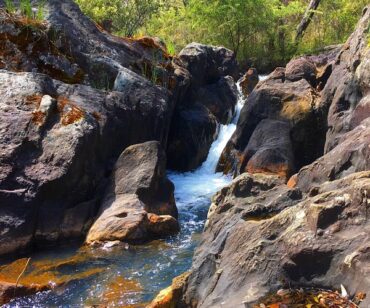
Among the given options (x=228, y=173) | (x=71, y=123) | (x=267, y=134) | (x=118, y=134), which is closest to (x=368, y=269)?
(x=71, y=123)

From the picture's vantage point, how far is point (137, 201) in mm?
9398

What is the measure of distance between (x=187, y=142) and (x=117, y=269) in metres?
6.99

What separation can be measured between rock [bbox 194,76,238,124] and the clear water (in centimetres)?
671

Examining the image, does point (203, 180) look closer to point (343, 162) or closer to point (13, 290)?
point (343, 162)

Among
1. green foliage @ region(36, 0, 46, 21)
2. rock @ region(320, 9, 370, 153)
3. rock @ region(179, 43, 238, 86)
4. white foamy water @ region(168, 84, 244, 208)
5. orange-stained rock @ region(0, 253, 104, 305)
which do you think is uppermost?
green foliage @ region(36, 0, 46, 21)

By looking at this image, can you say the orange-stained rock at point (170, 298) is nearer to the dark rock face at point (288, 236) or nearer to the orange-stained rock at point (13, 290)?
the dark rock face at point (288, 236)

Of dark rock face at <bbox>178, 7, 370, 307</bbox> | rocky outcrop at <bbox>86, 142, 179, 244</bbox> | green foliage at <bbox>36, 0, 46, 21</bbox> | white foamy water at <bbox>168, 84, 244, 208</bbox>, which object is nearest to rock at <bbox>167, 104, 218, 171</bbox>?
white foamy water at <bbox>168, 84, 244, 208</bbox>

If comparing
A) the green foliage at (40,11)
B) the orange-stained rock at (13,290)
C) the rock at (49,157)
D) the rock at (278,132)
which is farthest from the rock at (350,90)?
the green foliage at (40,11)

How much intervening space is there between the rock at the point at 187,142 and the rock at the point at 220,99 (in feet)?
5.80

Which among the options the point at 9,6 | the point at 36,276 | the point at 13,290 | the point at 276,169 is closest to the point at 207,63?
the point at 276,169

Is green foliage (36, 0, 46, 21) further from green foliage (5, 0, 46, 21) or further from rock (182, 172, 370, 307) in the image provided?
rock (182, 172, 370, 307)

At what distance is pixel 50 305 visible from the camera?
6645 millimetres

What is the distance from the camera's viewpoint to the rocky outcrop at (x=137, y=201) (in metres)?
8.84

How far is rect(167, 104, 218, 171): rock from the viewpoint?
14242 millimetres
